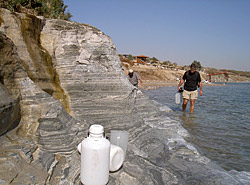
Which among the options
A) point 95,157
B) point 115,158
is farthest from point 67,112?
point 95,157

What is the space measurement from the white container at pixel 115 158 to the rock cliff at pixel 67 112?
0.32 feet

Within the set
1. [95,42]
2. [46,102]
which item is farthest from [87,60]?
[46,102]

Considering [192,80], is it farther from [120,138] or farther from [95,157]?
[95,157]

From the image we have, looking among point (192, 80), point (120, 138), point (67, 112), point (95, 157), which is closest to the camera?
point (95, 157)

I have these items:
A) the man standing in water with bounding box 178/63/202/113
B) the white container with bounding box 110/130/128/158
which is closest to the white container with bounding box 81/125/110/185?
the white container with bounding box 110/130/128/158

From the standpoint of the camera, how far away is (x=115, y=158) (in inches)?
96.2

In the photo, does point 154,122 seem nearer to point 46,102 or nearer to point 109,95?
point 109,95

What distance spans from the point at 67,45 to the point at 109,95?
54.7 inches

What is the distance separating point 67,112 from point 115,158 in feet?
5.18

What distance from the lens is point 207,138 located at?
500cm

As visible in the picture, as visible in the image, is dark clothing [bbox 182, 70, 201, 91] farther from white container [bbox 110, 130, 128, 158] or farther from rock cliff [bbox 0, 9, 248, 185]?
white container [bbox 110, 130, 128, 158]

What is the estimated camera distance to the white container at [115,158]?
240cm

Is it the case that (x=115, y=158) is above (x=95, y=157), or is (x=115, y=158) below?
below

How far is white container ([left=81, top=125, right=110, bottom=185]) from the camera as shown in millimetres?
2141
